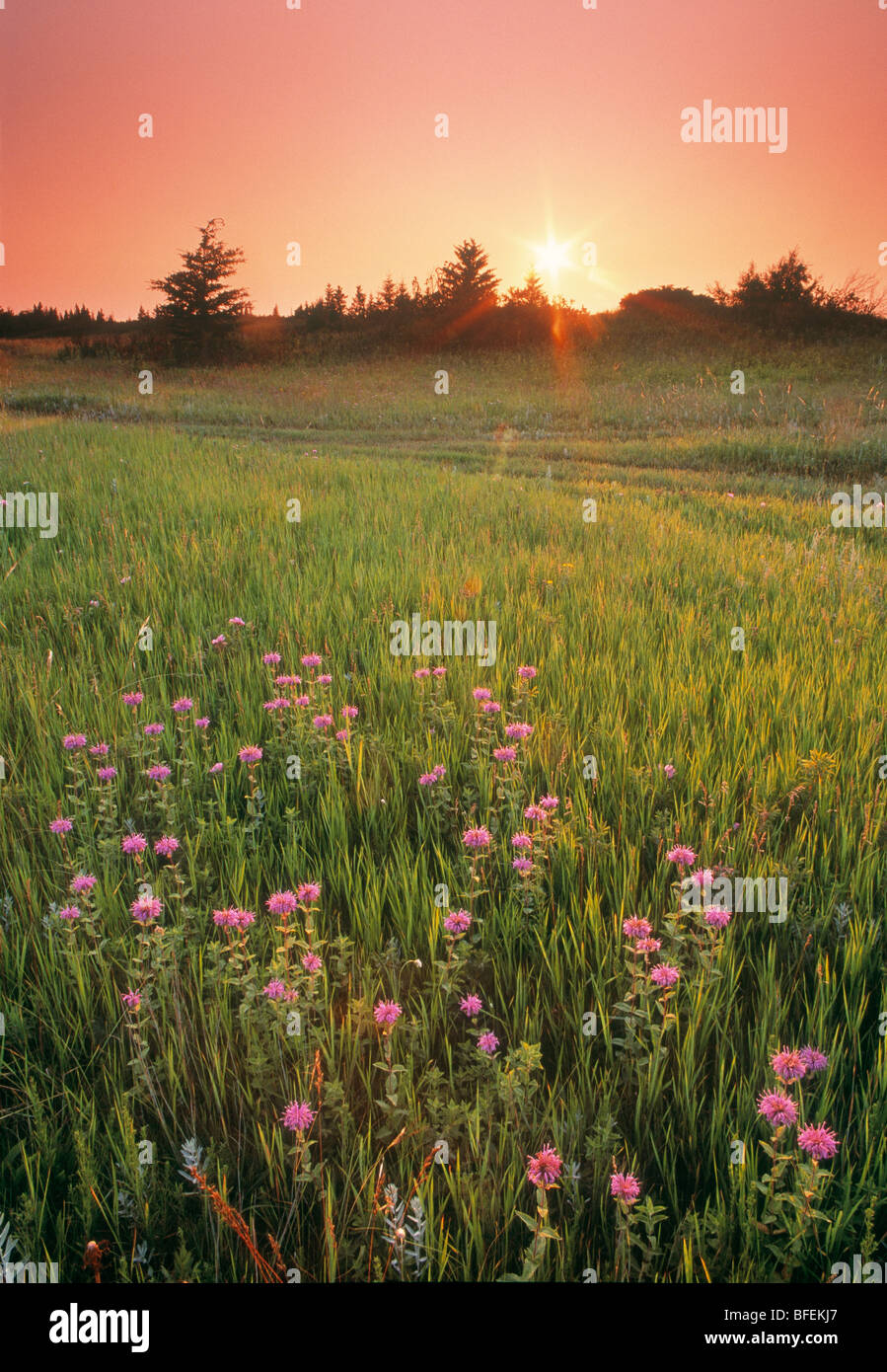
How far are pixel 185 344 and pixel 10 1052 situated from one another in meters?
42.2

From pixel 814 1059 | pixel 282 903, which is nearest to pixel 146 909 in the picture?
pixel 282 903

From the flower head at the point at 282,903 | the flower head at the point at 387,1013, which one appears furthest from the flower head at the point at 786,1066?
the flower head at the point at 282,903

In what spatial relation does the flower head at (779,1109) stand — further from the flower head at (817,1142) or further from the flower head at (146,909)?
the flower head at (146,909)

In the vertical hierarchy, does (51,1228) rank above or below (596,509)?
below

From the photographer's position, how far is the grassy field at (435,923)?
1.16 m

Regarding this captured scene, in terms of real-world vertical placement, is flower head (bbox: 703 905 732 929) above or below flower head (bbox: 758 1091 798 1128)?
above

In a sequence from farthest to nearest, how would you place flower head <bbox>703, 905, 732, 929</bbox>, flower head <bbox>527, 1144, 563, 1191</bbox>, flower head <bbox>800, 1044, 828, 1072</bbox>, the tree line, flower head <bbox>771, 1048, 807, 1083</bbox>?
the tree line
flower head <bbox>703, 905, 732, 929</bbox>
flower head <bbox>800, 1044, 828, 1072</bbox>
flower head <bbox>771, 1048, 807, 1083</bbox>
flower head <bbox>527, 1144, 563, 1191</bbox>

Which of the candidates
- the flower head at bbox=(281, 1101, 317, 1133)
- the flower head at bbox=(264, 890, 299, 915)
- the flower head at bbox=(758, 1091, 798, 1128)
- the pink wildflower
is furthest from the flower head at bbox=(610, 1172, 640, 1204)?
the flower head at bbox=(264, 890, 299, 915)

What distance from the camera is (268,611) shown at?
12.7 feet

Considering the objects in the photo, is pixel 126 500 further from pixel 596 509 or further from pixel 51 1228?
pixel 51 1228

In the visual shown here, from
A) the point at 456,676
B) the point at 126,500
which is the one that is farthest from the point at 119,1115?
the point at 126,500

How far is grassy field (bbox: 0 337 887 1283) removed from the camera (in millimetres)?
1164

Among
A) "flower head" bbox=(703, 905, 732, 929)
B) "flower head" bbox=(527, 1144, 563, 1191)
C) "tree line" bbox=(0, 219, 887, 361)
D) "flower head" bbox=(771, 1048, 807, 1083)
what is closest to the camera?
"flower head" bbox=(527, 1144, 563, 1191)

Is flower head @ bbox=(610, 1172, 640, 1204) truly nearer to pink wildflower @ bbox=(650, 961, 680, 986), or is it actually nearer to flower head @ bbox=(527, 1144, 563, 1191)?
flower head @ bbox=(527, 1144, 563, 1191)
